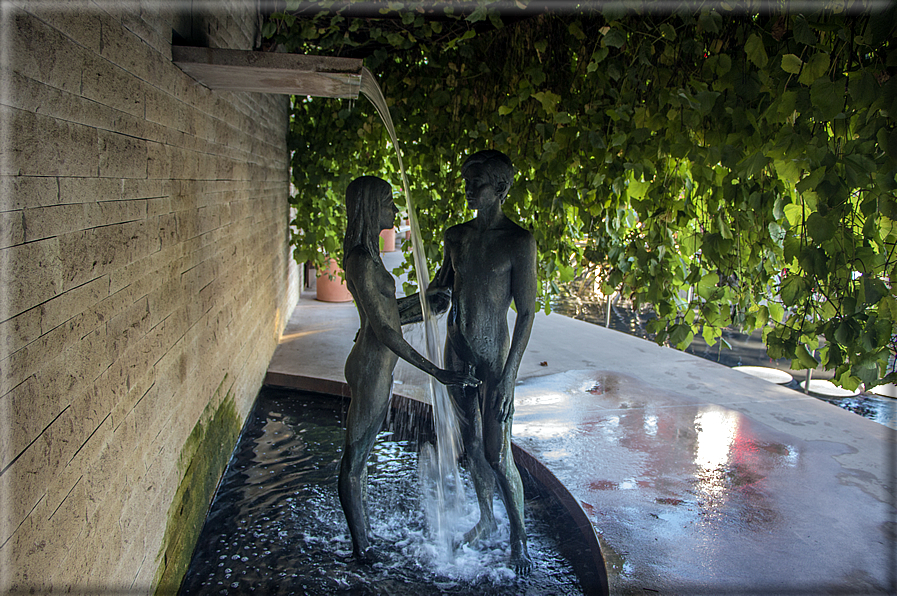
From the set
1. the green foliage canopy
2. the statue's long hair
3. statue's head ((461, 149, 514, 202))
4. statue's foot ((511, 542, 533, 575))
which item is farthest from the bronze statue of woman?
the green foliage canopy

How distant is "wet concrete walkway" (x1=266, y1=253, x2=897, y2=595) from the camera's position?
86.4 inches

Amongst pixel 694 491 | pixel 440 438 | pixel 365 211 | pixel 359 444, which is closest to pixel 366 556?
pixel 359 444

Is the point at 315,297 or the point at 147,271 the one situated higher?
the point at 147,271

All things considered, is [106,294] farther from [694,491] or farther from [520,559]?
[694,491]

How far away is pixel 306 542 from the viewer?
252 centimetres

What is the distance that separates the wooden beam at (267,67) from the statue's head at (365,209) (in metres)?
0.42

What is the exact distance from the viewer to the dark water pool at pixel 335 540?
7.38 feet

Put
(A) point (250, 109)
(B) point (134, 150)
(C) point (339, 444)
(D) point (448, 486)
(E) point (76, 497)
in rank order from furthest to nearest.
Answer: (A) point (250, 109) → (C) point (339, 444) → (D) point (448, 486) → (B) point (134, 150) → (E) point (76, 497)

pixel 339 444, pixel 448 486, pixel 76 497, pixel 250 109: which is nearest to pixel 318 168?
pixel 250 109

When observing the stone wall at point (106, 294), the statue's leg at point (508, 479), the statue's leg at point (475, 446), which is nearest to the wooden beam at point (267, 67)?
the stone wall at point (106, 294)

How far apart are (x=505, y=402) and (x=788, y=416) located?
2429 millimetres

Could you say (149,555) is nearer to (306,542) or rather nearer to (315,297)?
(306,542)

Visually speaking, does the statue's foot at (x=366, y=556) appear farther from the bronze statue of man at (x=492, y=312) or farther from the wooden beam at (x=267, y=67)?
the wooden beam at (x=267, y=67)

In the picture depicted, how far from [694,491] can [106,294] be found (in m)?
2.56
